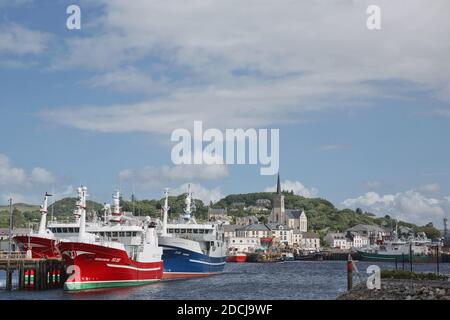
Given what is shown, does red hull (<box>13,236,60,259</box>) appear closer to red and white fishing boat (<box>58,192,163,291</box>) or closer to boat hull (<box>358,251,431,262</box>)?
red and white fishing boat (<box>58,192,163,291</box>)

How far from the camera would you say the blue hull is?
241ft

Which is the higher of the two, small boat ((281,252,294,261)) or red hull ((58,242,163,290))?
red hull ((58,242,163,290))

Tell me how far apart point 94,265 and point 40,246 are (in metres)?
15.2

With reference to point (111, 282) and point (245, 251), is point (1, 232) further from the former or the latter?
point (111, 282)

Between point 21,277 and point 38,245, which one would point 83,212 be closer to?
point 21,277

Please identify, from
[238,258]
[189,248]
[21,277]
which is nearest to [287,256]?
[238,258]

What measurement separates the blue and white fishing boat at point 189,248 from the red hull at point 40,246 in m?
11.1

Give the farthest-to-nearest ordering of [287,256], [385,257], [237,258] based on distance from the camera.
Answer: [287,256], [237,258], [385,257]

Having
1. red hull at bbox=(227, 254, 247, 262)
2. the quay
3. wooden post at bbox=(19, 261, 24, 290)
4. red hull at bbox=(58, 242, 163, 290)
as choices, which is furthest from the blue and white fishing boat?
red hull at bbox=(227, 254, 247, 262)

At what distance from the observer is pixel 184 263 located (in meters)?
75.6

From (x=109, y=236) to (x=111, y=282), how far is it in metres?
12.8

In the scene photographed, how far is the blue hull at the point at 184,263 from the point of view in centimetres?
7331
